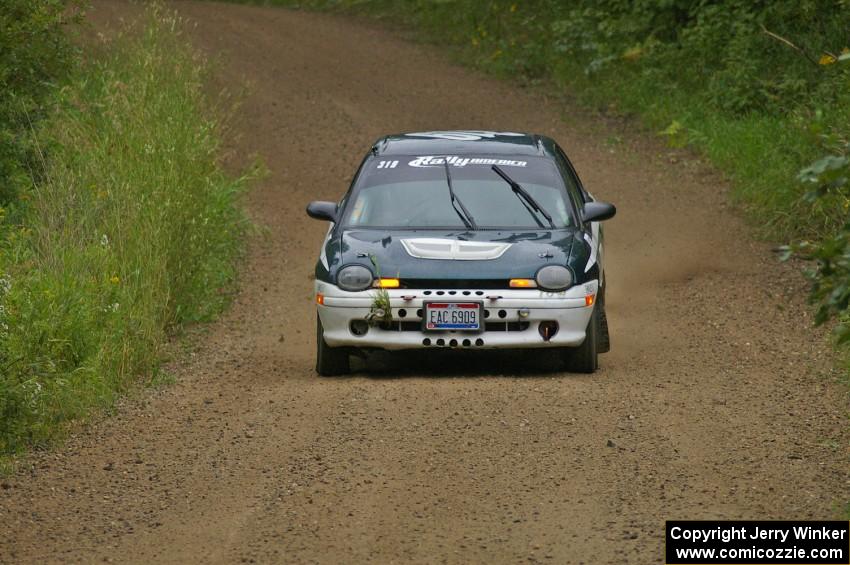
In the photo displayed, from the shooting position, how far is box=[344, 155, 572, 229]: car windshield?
9.98 metres

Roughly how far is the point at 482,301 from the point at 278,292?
515 centimetres

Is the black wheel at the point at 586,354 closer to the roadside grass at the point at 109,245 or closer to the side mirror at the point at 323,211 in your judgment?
the side mirror at the point at 323,211

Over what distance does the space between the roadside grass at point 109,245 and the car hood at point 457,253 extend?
5.85 feet

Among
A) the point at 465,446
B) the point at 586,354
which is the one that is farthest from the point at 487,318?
the point at 465,446

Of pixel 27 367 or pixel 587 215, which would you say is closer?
pixel 27 367

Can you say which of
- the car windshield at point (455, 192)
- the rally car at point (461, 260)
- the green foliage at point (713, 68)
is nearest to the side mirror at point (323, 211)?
the rally car at point (461, 260)

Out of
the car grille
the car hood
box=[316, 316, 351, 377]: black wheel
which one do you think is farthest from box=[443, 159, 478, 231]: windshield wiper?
box=[316, 316, 351, 377]: black wheel

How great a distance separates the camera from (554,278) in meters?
9.23

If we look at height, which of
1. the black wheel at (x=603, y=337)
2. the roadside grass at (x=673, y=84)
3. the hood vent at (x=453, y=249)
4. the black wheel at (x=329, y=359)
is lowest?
the roadside grass at (x=673, y=84)

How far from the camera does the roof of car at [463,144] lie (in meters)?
10.6

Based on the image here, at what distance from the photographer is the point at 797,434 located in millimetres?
7879

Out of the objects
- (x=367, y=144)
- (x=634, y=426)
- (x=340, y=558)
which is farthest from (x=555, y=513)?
(x=367, y=144)

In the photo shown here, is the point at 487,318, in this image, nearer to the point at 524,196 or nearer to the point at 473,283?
the point at 473,283

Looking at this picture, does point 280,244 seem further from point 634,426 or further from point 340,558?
point 340,558
